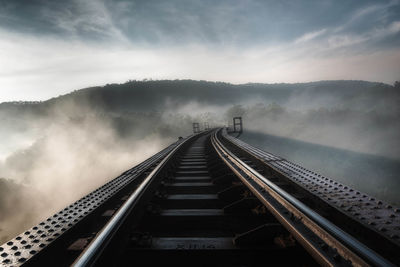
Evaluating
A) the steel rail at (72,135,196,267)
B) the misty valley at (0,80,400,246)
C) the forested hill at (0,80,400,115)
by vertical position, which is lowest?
the misty valley at (0,80,400,246)

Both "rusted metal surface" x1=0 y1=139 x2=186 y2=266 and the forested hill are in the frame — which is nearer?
"rusted metal surface" x1=0 y1=139 x2=186 y2=266

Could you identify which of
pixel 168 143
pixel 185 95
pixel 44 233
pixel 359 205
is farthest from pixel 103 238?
pixel 185 95

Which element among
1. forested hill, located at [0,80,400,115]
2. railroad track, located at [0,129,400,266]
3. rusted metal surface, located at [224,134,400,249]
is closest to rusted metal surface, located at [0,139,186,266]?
railroad track, located at [0,129,400,266]

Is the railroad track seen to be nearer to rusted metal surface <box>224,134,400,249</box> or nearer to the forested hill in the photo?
rusted metal surface <box>224,134,400,249</box>

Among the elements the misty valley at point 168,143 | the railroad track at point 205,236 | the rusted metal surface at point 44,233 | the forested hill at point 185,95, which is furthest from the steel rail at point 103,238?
the forested hill at point 185,95

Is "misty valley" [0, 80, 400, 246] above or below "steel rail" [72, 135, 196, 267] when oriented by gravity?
below

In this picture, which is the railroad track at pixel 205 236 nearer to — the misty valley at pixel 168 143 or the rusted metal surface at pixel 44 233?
the rusted metal surface at pixel 44 233

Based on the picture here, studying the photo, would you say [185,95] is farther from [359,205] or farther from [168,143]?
[359,205]

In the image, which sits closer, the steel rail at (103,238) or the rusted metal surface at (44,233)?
the steel rail at (103,238)

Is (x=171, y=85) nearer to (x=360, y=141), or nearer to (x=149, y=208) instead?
(x=360, y=141)

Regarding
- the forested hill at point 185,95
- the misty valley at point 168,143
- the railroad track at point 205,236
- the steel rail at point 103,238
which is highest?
the forested hill at point 185,95

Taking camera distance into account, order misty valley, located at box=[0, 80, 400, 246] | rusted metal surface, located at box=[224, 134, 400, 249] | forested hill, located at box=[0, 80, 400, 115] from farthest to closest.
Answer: forested hill, located at box=[0, 80, 400, 115]
misty valley, located at box=[0, 80, 400, 246]
rusted metal surface, located at box=[224, 134, 400, 249]

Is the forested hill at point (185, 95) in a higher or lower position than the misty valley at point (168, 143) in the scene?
higher

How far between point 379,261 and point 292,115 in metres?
54.5
